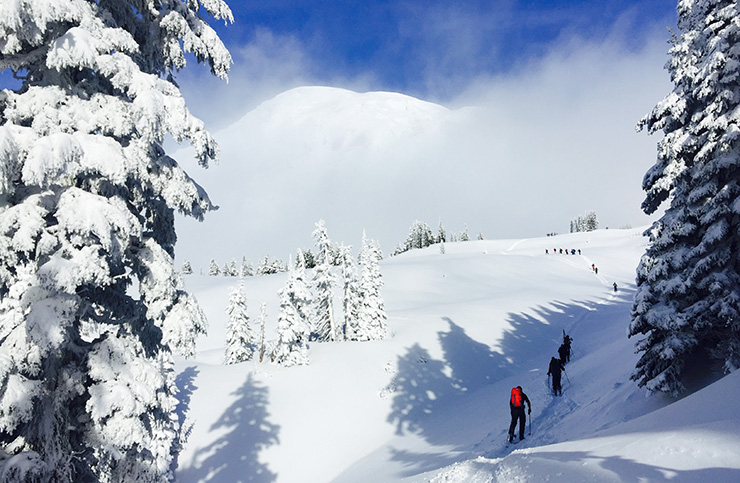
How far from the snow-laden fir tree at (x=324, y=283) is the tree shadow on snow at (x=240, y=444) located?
64.0ft

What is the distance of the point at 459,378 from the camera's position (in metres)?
28.5

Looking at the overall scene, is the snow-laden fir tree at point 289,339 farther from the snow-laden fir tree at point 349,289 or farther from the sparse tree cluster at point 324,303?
the snow-laden fir tree at point 349,289

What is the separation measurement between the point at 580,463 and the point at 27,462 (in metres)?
6.98

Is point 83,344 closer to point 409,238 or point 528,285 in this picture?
point 528,285

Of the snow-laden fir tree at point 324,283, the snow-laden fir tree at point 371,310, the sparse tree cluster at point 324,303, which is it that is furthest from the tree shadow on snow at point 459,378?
the snow-laden fir tree at point 324,283

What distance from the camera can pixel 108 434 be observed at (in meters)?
5.61

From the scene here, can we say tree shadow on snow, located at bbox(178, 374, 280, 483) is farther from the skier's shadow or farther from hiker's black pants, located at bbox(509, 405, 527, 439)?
hiker's black pants, located at bbox(509, 405, 527, 439)

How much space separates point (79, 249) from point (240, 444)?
17.5 metres

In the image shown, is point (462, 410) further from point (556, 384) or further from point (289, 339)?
point (289, 339)

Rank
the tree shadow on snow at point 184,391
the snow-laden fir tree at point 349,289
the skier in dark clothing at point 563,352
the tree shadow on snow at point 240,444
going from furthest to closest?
the snow-laden fir tree at point 349,289 < the skier in dark clothing at point 563,352 < the tree shadow on snow at point 184,391 < the tree shadow on snow at point 240,444

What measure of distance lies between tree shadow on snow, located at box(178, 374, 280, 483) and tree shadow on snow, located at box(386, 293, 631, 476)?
6.61m

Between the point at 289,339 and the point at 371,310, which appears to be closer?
the point at 289,339

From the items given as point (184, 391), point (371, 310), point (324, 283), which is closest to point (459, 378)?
point (371, 310)

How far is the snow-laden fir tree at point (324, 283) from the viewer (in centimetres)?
4216
